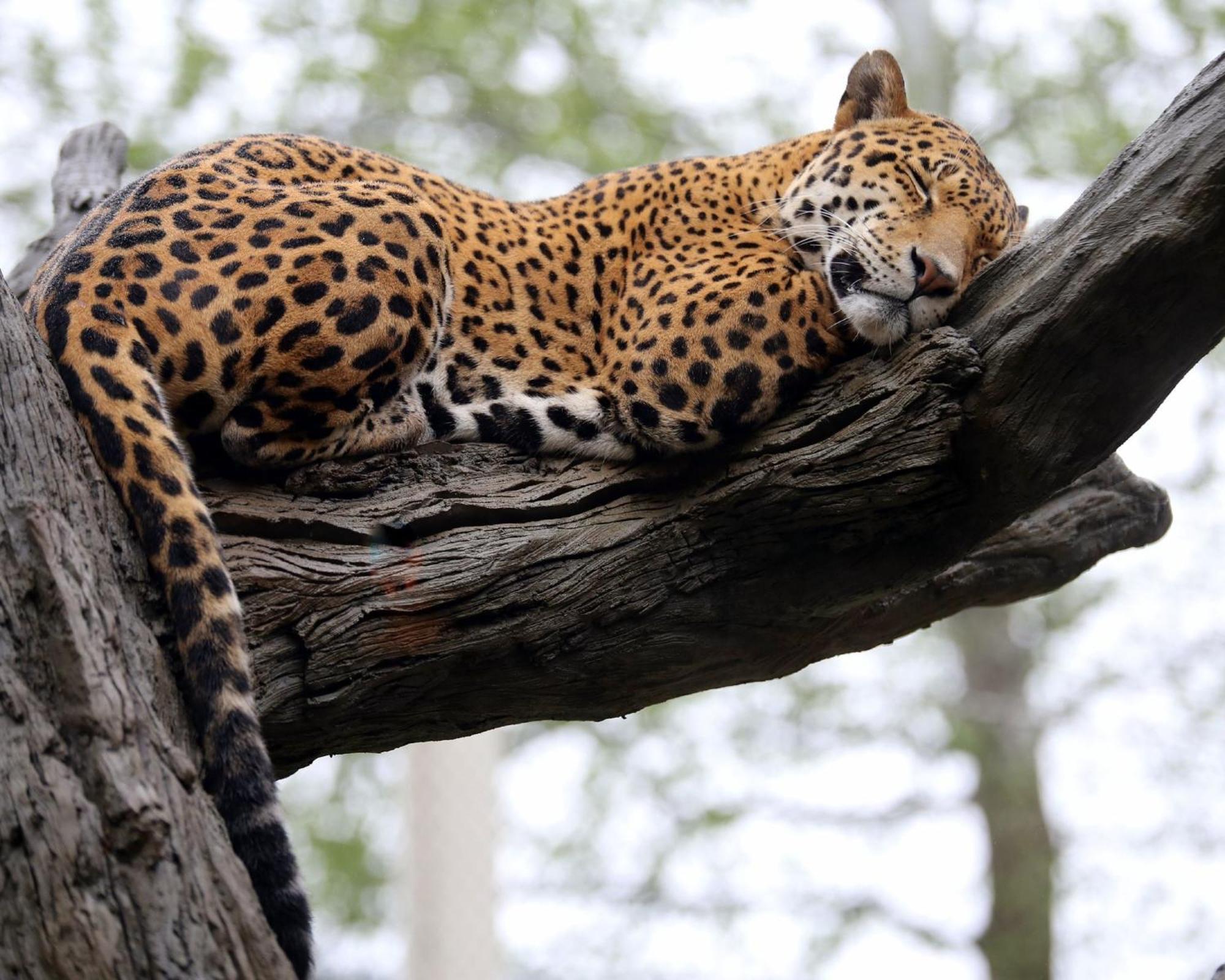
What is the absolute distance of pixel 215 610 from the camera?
13.8ft

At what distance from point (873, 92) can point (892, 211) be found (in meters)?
1.00

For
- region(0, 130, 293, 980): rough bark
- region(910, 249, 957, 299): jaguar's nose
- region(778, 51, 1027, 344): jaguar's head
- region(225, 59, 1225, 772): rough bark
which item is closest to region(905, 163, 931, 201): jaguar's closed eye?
region(778, 51, 1027, 344): jaguar's head

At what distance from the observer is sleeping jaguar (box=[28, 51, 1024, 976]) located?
4.40 metres

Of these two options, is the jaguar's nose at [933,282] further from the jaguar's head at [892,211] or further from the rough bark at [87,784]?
the rough bark at [87,784]

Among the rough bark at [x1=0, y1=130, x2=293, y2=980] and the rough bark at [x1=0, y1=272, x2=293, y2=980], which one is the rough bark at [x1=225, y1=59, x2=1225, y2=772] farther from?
the rough bark at [x1=0, y1=272, x2=293, y2=980]

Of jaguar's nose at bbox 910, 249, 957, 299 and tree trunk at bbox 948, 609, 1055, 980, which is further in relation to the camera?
tree trunk at bbox 948, 609, 1055, 980

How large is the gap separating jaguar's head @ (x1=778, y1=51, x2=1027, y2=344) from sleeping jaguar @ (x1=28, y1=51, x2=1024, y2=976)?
1 cm

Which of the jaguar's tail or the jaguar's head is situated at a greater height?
the jaguar's head

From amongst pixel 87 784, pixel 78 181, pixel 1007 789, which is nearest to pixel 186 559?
pixel 87 784

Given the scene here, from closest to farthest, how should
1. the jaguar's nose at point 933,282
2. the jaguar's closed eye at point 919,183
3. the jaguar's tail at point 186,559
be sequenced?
1. the jaguar's tail at point 186,559
2. the jaguar's nose at point 933,282
3. the jaguar's closed eye at point 919,183

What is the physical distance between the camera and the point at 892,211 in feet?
18.0

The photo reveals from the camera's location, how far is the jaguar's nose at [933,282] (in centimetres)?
501

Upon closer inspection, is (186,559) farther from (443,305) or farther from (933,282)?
(933,282)

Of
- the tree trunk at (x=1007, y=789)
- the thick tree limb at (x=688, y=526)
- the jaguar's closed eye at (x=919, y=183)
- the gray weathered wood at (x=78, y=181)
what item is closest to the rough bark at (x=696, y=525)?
the thick tree limb at (x=688, y=526)
